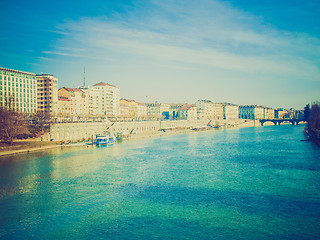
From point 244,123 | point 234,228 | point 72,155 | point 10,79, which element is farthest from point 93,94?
point 234,228

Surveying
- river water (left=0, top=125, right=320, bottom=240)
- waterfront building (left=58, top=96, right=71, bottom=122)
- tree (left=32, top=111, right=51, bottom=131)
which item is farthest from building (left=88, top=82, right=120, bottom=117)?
river water (left=0, top=125, right=320, bottom=240)

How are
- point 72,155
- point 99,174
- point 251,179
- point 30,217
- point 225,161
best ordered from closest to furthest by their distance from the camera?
point 30,217 → point 251,179 → point 99,174 → point 225,161 → point 72,155

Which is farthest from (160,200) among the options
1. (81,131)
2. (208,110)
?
(208,110)

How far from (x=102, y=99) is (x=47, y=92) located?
2909cm

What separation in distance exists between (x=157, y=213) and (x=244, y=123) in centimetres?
13751

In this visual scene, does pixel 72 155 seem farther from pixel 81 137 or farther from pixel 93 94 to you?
pixel 93 94

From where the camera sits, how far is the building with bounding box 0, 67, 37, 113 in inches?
3123

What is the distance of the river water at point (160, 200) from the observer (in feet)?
53.9

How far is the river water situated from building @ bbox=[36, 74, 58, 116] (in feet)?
185

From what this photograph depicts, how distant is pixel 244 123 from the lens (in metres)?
148

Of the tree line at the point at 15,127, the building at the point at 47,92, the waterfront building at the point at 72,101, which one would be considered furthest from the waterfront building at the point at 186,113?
the tree line at the point at 15,127

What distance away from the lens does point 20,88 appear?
277ft

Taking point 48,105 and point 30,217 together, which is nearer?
point 30,217

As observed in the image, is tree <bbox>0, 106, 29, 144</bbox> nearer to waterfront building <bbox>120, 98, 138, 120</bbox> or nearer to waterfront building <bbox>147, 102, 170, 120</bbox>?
waterfront building <bbox>120, 98, 138, 120</bbox>
